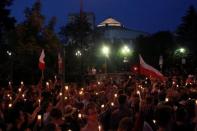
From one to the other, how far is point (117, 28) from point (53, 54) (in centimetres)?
7978

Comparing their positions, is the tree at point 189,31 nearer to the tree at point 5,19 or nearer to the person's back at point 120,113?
the tree at point 5,19

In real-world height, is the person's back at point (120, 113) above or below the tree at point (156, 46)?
below

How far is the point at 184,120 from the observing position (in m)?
8.37

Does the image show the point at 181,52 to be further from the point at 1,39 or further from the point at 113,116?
the point at 113,116

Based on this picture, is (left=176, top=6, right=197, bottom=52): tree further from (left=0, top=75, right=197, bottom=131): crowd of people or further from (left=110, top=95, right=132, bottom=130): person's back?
(left=110, top=95, right=132, bottom=130): person's back

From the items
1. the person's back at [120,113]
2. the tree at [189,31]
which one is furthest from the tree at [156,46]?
the person's back at [120,113]

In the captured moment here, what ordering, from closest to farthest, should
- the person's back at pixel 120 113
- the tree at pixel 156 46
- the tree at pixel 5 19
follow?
the person's back at pixel 120 113 < the tree at pixel 5 19 < the tree at pixel 156 46

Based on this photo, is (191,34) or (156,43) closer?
(191,34)

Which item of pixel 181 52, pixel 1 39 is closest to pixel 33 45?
pixel 1 39

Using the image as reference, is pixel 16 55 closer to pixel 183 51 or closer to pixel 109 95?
pixel 109 95

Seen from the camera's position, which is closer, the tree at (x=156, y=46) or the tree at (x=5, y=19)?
the tree at (x=5, y=19)

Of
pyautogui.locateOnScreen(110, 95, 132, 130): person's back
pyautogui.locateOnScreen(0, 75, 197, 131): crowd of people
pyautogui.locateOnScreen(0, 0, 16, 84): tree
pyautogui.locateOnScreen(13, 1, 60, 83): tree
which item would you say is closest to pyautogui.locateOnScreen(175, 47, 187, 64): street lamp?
pyautogui.locateOnScreen(13, 1, 60, 83): tree

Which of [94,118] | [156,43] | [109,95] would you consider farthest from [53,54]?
[156,43]

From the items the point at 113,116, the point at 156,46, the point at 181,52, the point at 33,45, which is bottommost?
the point at 113,116
